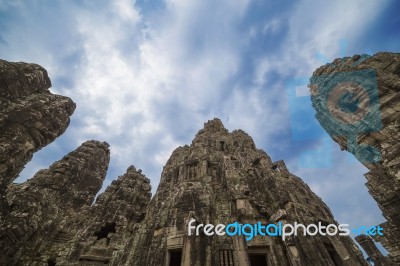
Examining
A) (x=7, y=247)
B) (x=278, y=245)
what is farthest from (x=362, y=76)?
(x=7, y=247)

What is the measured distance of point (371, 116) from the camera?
18016 millimetres

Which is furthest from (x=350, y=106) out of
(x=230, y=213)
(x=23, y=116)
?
(x=23, y=116)

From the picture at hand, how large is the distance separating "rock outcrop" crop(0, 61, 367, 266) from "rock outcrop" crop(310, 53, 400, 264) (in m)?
9.47

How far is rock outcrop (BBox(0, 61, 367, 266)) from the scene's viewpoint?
19891 millimetres

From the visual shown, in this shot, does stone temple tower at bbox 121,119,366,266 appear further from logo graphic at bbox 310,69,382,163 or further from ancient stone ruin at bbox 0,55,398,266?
logo graphic at bbox 310,69,382,163

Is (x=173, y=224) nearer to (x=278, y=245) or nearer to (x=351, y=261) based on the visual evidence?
(x=278, y=245)

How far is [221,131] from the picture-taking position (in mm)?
51125

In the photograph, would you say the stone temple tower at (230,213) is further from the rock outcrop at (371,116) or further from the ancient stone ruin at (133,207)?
the rock outcrop at (371,116)

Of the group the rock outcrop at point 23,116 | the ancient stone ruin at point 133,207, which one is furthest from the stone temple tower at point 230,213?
the rock outcrop at point 23,116

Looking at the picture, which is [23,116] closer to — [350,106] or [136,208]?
[136,208]

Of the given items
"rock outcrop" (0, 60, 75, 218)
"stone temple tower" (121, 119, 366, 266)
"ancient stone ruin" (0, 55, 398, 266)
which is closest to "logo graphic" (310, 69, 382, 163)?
"ancient stone ruin" (0, 55, 398, 266)

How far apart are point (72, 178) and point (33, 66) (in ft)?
66.0

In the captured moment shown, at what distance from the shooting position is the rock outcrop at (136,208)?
1989cm

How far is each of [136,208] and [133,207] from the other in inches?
27.1
